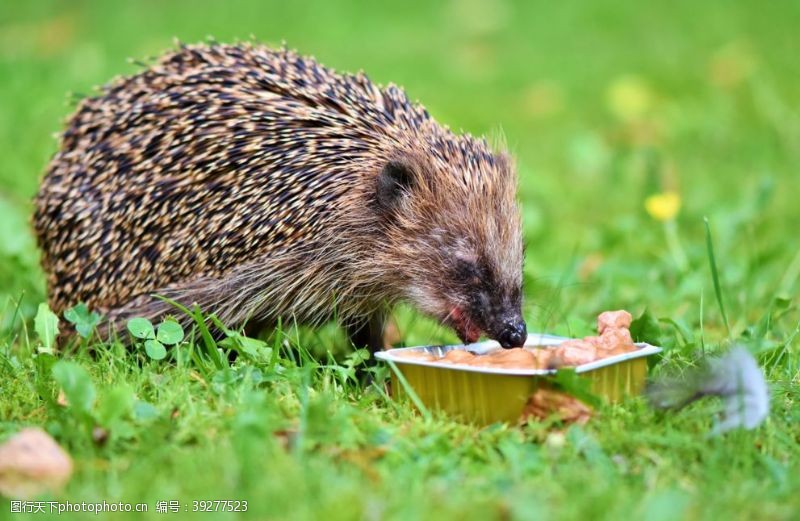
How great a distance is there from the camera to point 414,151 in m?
5.75

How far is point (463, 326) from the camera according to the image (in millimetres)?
5430

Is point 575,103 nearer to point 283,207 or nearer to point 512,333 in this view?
point 283,207

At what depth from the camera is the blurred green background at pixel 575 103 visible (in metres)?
7.94

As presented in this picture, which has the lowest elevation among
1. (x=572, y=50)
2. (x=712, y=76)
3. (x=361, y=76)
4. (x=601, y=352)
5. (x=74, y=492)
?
(x=74, y=492)

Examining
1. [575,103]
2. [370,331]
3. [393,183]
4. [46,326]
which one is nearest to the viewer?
[46,326]

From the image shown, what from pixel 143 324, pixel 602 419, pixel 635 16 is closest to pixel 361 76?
pixel 143 324

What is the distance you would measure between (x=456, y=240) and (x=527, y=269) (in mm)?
3035

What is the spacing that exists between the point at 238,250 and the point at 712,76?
33.5 feet

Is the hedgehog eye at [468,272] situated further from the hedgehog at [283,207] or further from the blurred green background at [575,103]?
the blurred green background at [575,103]

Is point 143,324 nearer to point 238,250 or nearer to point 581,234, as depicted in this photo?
point 238,250

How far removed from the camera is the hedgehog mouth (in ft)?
17.7

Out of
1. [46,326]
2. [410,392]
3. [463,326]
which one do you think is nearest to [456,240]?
[463,326]

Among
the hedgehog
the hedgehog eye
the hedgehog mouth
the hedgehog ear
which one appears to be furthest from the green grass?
the hedgehog ear

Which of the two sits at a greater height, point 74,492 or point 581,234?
point 581,234
